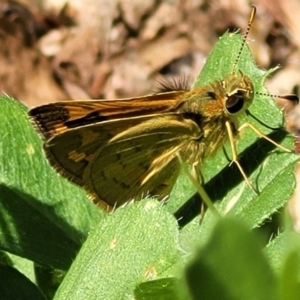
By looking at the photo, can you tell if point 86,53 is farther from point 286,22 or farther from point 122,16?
point 286,22

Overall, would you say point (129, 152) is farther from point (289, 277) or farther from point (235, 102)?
point (289, 277)

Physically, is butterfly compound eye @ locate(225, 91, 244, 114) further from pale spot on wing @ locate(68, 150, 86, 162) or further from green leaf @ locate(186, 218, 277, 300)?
green leaf @ locate(186, 218, 277, 300)

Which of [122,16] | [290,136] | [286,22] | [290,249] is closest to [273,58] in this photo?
[286,22]

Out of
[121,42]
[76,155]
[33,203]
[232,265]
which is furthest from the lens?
Result: [121,42]

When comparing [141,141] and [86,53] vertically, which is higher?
[86,53]

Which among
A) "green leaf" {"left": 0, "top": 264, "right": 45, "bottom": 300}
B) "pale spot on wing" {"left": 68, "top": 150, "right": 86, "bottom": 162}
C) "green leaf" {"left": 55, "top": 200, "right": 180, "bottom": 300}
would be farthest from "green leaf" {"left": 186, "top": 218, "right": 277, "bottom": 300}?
"pale spot on wing" {"left": 68, "top": 150, "right": 86, "bottom": 162}

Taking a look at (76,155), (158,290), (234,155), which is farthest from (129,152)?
(158,290)
